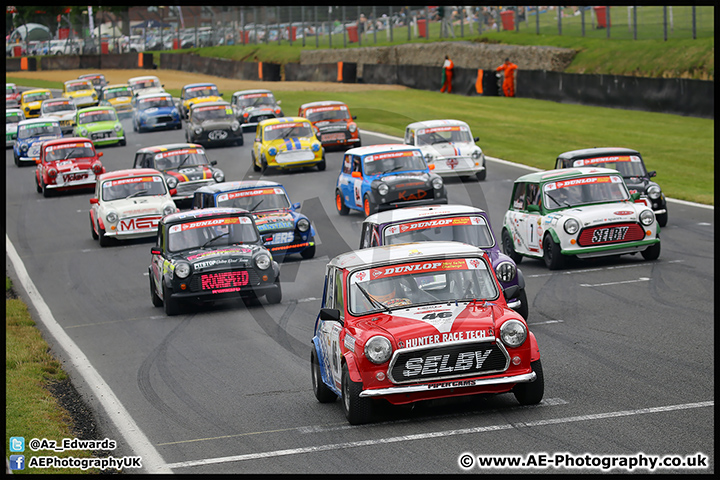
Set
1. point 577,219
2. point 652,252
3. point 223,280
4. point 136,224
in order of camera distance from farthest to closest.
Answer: point 136,224 < point 652,252 < point 577,219 < point 223,280

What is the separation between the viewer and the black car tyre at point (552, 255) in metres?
17.4

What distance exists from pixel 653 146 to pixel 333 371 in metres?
26.5

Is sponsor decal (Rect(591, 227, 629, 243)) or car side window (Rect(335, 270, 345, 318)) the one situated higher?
car side window (Rect(335, 270, 345, 318))

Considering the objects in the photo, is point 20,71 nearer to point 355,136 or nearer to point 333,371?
point 355,136

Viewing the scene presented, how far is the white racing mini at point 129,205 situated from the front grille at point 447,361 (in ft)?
50.4

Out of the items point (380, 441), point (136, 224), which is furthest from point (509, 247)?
point (380, 441)

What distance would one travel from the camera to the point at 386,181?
2384cm

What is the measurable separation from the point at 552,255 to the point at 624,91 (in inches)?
933

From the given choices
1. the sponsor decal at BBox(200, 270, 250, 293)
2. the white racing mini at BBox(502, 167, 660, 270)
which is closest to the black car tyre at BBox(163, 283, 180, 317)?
the sponsor decal at BBox(200, 270, 250, 293)

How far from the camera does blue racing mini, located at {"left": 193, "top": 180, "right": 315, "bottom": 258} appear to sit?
20.0 metres

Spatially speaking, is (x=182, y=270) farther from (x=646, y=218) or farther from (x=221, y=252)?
(x=646, y=218)

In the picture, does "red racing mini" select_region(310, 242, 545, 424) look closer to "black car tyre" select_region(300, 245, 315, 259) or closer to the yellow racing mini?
"black car tyre" select_region(300, 245, 315, 259)

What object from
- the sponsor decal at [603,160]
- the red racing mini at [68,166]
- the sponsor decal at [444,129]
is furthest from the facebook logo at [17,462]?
the red racing mini at [68,166]

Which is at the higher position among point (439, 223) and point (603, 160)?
point (603, 160)
